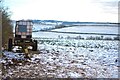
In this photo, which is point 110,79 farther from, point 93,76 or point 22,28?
point 22,28

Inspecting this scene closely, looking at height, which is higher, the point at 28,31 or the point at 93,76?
the point at 28,31

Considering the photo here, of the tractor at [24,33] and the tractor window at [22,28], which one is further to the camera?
the tractor window at [22,28]

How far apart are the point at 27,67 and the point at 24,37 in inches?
328

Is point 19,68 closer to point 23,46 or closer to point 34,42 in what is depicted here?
point 23,46

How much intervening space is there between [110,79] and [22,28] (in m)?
11.9

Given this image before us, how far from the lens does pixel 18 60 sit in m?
15.7

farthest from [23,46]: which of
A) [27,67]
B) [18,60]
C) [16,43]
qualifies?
[27,67]

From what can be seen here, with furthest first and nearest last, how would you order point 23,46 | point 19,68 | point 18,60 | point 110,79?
point 23,46 < point 18,60 < point 19,68 < point 110,79

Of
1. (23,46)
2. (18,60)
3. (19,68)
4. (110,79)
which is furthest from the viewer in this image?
(23,46)

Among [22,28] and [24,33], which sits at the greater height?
[22,28]

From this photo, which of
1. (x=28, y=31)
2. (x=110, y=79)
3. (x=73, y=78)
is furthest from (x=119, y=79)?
(x=28, y=31)

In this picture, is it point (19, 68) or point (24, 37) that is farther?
point (24, 37)

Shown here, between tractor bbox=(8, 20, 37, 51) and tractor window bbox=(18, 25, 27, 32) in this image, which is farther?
tractor window bbox=(18, 25, 27, 32)

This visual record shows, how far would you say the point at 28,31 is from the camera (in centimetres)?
Answer: 2195
